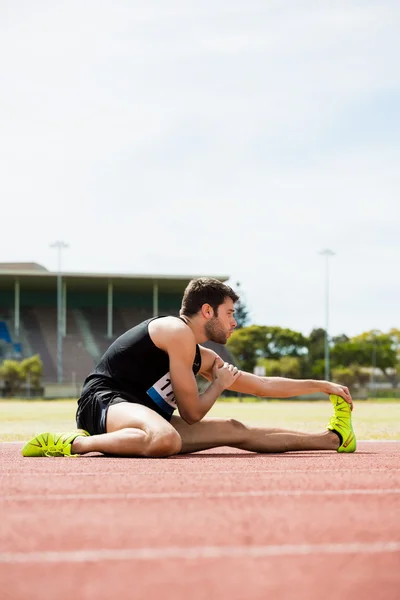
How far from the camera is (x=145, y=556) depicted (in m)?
2.73

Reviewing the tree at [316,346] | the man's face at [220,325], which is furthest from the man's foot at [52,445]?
the tree at [316,346]

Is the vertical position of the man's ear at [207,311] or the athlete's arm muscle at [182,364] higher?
the man's ear at [207,311]

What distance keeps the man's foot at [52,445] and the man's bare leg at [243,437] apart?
830 millimetres

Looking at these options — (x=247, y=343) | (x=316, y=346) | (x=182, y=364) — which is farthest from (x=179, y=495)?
(x=316, y=346)

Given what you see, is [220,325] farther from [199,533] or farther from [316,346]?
[316,346]

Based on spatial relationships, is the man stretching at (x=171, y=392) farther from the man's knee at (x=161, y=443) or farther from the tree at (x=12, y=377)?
the tree at (x=12, y=377)

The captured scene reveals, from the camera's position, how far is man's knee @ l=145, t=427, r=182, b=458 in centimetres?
598

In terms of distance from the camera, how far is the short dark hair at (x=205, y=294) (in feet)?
21.1

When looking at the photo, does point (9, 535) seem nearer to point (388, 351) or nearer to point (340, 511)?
point (340, 511)

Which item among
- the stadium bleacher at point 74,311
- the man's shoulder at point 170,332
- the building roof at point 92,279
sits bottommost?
the man's shoulder at point 170,332

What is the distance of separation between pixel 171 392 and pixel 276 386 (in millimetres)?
1004

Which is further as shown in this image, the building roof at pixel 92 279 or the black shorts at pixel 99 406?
the building roof at pixel 92 279

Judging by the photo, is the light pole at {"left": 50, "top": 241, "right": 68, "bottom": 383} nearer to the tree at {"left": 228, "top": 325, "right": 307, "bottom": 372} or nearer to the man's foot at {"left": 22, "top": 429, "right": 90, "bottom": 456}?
the tree at {"left": 228, "top": 325, "right": 307, "bottom": 372}

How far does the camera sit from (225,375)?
6.53 meters
